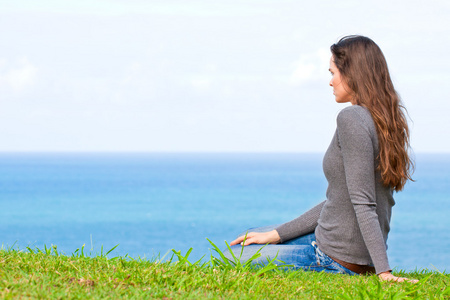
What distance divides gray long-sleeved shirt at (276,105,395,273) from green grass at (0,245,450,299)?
18 centimetres

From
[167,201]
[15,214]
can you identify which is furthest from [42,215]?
[167,201]

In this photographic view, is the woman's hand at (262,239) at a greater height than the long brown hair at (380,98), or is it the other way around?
the long brown hair at (380,98)

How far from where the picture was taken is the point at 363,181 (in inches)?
135

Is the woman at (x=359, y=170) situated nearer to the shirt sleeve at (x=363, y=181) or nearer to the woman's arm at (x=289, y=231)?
the shirt sleeve at (x=363, y=181)

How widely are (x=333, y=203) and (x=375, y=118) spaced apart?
0.62m

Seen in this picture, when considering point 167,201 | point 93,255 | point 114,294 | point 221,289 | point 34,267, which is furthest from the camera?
point 167,201

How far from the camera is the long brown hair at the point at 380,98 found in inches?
139

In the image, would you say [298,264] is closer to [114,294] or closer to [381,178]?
[381,178]

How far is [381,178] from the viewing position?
360 centimetres

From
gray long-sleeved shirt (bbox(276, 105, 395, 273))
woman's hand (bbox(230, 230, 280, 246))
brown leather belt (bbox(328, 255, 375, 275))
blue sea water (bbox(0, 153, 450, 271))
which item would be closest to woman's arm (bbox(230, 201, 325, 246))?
woman's hand (bbox(230, 230, 280, 246))

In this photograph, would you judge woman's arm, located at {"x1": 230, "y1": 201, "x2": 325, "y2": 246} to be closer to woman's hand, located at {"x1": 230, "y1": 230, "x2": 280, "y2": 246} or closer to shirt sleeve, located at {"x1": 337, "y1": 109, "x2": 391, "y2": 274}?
woman's hand, located at {"x1": 230, "y1": 230, "x2": 280, "y2": 246}

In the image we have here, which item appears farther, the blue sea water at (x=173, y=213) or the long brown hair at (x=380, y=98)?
the blue sea water at (x=173, y=213)

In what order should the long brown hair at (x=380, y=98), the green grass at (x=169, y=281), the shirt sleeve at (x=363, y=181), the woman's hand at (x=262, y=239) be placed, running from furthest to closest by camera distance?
the woman's hand at (x=262, y=239)
the long brown hair at (x=380, y=98)
the shirt sleeve at (x=363, y=181)
the green grass at (x=169, y=281)

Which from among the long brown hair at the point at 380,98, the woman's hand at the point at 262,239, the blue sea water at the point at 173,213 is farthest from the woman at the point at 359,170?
the blue sea water at the point at 173,213
